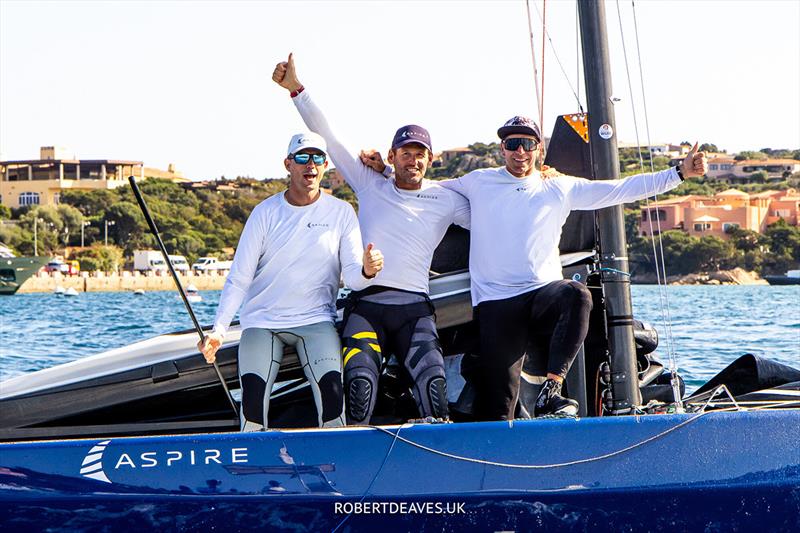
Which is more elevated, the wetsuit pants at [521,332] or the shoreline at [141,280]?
the wetsuit pants at [521,332]

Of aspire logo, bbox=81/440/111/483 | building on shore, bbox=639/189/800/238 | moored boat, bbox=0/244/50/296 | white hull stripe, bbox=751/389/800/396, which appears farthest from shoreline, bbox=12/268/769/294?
aspire logo, bbox=81/440/111/483

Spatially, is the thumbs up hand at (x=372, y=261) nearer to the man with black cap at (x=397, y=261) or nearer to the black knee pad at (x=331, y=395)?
the man with black cap at (x=397, y=261)

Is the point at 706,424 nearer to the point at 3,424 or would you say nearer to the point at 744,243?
the point at 3,424

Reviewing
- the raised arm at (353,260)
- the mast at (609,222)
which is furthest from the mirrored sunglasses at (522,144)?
the raised arm at (353,260)

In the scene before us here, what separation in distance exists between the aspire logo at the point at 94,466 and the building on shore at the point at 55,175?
10187 centimetres

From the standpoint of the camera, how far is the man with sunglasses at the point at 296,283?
15.3 feet

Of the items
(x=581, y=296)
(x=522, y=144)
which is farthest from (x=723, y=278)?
(x=581, y=296)

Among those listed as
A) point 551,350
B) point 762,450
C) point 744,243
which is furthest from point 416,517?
point 744,243

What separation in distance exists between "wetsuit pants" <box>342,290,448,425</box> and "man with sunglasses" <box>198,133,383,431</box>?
99 millimetres

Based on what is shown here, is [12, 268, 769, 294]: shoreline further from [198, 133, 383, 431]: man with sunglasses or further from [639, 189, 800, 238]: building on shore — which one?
[198, 133, 383, 431]: man with sunglasses

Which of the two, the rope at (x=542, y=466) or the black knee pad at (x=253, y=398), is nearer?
the rope at (x=542, y=466)

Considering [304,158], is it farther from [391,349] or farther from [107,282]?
[107,282]

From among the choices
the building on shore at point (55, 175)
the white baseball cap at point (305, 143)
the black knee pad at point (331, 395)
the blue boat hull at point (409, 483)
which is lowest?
the blue boat hull at point (409, 483)

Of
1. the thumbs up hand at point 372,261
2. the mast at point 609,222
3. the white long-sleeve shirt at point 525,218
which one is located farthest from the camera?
the mast at point 609,222
